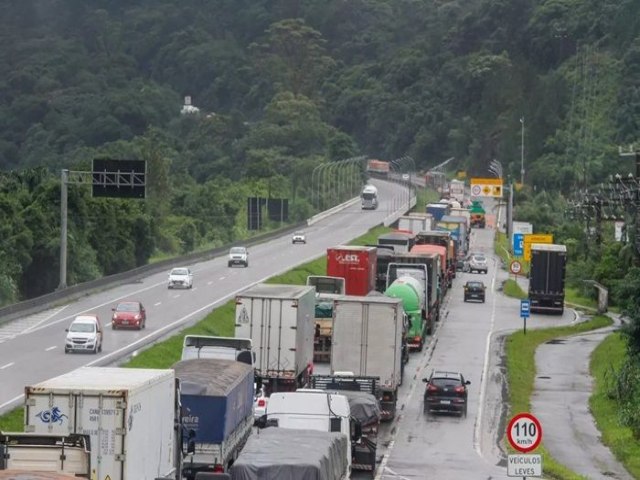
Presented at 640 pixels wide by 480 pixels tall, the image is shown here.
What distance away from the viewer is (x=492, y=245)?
122688 millimetres

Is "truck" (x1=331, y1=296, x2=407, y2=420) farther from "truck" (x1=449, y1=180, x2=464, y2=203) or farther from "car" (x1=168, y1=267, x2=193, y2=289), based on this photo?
"truck" (x1=449, y1=180, x2=464, y2=203)

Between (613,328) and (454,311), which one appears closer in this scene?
(613,328)

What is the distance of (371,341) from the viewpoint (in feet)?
138

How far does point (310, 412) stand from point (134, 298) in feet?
141

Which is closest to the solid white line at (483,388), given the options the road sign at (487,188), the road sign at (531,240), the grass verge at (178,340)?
the grass verge at (178,340)

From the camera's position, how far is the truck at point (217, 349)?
113 ft

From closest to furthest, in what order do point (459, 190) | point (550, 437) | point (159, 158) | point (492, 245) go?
point (550, 437)
point (492, 245)
point (159, 158)
point (459, 190)

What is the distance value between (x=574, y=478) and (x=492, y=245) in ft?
300

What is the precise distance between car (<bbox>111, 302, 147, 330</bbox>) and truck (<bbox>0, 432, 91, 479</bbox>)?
37.6m

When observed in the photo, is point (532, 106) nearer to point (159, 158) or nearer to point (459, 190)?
point (459, 190)

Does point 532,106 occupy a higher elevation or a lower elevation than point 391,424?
higher

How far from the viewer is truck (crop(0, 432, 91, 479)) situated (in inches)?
Result: 776

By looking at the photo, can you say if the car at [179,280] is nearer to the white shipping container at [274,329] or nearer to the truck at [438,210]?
the white shipping container at [274,329]

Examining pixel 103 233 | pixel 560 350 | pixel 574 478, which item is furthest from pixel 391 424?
pixel 103 233
